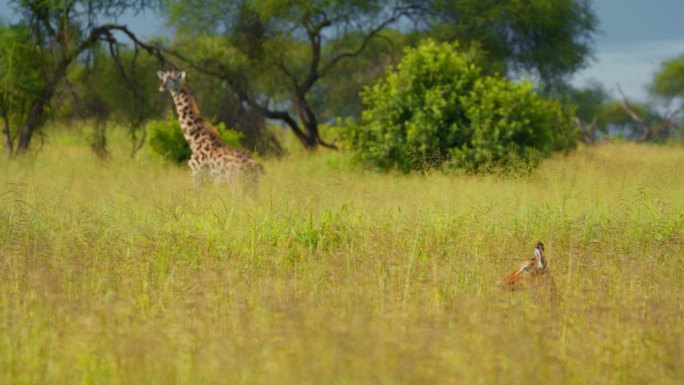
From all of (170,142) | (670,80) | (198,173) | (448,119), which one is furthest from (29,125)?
(670,80)

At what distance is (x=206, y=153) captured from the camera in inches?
439

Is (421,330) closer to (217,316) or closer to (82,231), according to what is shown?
(217,316)

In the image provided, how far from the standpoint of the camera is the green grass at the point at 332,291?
12.4 feet

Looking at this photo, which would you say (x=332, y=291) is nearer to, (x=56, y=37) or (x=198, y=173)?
(x=198, y=173)

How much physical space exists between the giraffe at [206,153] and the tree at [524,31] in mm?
11661

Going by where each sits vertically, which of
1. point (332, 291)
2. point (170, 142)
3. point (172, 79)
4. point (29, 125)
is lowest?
point (332, 291)

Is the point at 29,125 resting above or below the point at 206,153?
below

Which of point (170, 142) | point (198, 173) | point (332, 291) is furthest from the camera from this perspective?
point (170, 142)

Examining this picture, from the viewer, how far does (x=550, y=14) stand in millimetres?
23391

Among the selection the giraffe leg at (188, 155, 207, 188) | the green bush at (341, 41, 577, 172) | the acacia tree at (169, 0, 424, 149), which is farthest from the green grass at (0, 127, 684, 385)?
the acacia tree at (169, 0, 424, 149)

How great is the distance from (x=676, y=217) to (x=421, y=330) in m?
5.41

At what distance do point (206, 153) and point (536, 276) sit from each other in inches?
260

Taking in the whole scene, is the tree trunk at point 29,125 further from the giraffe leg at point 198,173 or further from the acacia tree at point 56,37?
the giraffe leg at point 198,173

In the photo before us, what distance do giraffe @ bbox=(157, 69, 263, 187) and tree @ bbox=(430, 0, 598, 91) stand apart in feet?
38.3
